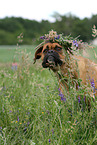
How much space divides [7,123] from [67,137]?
1.28 metres

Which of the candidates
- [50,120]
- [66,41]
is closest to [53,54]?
[66,41]

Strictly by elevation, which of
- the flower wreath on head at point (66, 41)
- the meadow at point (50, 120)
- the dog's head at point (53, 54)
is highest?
the flower wreath on head at point (66, 41)

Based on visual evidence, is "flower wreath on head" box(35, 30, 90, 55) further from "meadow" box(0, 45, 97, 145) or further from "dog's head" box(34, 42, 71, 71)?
"meadow" box(0, 45, 97, 145)

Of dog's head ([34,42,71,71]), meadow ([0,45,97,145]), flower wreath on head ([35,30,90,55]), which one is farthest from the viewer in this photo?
dog's head ([34,42,71,71])

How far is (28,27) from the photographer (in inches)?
2245

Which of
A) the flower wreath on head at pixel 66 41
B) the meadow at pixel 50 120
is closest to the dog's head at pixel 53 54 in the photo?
the flower wreath on head at pixel 66 41

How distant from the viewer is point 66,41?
10.3ft

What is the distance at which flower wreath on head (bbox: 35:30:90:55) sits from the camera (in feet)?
9.67

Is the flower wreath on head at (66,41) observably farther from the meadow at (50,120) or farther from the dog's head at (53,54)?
the meadow at (50,120)

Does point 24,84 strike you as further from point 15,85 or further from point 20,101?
point 20,101

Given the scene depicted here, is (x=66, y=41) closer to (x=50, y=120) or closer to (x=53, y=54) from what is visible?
(x=53, y=54)

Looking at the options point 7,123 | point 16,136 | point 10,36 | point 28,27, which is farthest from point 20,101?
point 28,27

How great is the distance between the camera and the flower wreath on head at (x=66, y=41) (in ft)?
9.67

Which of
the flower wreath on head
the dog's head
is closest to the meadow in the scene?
the flower wreath on head
